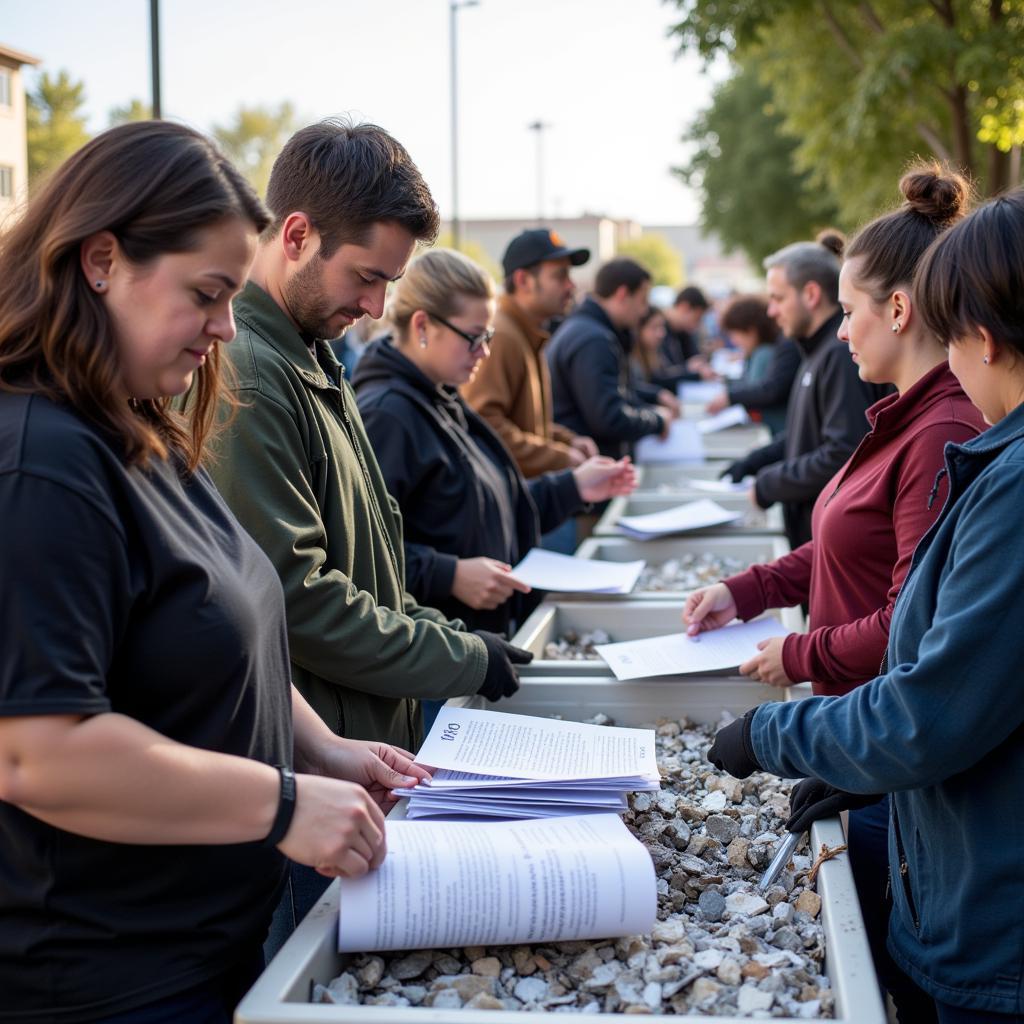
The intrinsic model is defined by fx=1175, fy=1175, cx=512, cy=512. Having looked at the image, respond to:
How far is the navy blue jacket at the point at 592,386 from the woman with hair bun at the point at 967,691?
4623mm

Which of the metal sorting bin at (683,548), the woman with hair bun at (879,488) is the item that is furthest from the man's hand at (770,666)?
the metal sorting bin at (683,548)

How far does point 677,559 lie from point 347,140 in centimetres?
261

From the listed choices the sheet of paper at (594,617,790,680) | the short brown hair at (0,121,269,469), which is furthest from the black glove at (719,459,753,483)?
the short brown hair at (0,121,269,469)

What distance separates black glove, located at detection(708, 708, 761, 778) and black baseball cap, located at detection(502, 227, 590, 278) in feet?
12.6

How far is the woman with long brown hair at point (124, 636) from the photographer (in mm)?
1219

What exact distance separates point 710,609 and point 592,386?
347 centimetres

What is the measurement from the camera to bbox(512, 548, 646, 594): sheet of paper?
348 centimetres

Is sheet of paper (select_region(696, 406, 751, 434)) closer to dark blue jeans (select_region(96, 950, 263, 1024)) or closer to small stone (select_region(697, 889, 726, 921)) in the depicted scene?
small stone (select_region(697, 889, 726, 921))

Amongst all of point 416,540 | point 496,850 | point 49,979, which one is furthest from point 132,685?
point 416,540

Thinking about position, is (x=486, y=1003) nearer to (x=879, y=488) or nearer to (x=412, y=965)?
(x=412, y=965)

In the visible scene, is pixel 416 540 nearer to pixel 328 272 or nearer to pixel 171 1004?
pixel 328 272

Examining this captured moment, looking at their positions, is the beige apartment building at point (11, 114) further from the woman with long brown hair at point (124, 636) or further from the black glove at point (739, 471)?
the woman with long brown hair at point (124, 636)

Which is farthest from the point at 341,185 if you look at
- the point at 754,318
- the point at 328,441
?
the point at 754,318

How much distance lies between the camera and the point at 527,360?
196 inches
